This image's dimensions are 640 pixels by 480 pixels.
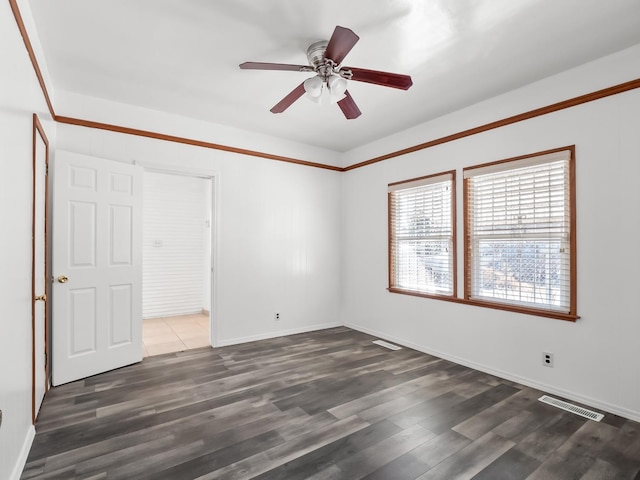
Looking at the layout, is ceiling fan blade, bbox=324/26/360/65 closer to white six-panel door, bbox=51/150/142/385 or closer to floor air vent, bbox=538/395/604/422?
white six-panel door, bbox=51/150/142/385

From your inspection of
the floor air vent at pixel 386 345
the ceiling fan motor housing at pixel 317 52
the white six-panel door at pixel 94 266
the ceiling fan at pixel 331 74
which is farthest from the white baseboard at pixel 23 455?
the floor air vent at pixel 386 345

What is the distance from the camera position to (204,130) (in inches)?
164

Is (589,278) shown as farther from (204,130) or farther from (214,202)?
(204,130)

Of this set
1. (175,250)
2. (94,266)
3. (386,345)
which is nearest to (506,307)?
(386,345)

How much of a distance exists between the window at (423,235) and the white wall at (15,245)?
143 inches

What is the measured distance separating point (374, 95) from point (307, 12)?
1.36 meters

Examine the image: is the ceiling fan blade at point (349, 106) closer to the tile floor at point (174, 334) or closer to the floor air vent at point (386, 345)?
the floor air vent at point (386, 345)

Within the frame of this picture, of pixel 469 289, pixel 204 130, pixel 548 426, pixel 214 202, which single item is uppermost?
pixel 204 130

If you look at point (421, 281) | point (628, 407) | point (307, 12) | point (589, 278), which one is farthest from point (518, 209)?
point (307, 12)

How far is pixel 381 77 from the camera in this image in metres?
2.40

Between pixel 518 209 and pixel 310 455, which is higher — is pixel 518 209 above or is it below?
above

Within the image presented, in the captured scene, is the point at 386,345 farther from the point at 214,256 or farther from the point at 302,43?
the point at 302,43

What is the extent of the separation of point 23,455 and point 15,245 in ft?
3.91

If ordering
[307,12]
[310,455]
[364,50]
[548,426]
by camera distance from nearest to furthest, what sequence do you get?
[310,455], [307,12], [548,426], [364,50]
